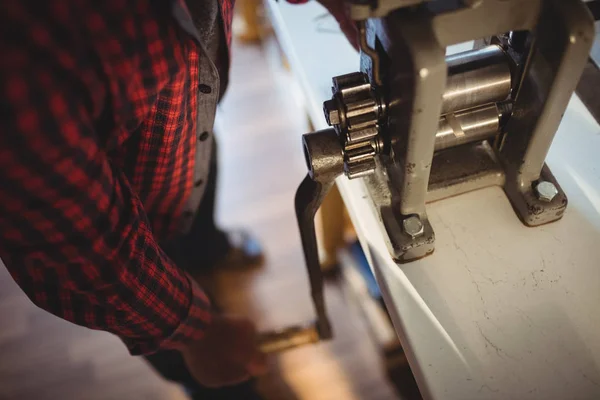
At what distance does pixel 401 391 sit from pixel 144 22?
3.28 feet

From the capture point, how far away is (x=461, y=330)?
1.80 feet

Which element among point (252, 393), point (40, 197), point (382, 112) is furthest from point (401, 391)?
point (40, 197)

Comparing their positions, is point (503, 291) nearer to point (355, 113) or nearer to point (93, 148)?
point (355, 113)

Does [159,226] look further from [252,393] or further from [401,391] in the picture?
[401,391]

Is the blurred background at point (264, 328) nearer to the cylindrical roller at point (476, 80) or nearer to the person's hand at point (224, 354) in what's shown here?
the person's hand at point (224, 354)

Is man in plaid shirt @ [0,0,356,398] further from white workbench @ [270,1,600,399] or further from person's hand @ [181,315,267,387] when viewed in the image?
white workbench @ [270,1,600,399]

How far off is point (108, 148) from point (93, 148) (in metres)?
0.07

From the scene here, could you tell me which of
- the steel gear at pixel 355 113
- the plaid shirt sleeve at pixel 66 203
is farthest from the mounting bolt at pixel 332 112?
the plaid shirt sleeve at pixel 66 203

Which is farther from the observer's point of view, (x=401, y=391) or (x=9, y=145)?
(x=401, y=391)

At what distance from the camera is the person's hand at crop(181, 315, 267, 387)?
937mm

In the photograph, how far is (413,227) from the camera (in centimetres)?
59

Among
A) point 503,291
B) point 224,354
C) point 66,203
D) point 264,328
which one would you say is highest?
point 66,203

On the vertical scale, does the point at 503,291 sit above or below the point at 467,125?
below

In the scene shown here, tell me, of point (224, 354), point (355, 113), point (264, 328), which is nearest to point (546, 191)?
point (355, 113)
